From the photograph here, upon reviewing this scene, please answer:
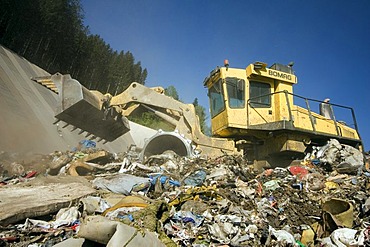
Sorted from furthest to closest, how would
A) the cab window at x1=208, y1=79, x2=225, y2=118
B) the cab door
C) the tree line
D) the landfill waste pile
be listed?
1. the tree line
2. the cab window at x1=208, y1=79, x2=225, y2=118
3. the cab door
4. the landfill waste pile

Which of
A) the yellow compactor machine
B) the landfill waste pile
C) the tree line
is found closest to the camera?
the landfill waste pile

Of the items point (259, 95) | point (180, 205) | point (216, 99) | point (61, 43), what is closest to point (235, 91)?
point (216, 99)

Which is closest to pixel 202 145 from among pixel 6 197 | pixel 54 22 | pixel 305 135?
pixel 305 135

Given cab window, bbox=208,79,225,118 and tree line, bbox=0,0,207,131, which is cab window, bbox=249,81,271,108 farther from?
tree line, bbox=0,0,207,131

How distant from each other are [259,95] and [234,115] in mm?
962

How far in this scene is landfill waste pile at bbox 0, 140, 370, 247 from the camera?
2.96m

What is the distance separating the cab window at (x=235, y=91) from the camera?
288 inches

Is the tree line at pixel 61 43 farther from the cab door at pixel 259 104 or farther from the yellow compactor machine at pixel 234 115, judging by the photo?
the cab door at pixel 259 104

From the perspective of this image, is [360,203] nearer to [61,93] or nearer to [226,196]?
[226,196]

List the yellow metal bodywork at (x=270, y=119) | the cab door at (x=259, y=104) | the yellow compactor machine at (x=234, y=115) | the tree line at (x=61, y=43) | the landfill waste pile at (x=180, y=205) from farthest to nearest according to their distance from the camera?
the tree line at (x=61, y=43) → the cab door at (x=259, y=104) → the yellow metal bodywork at (x=270, y=119) → the yellow compactor machine at (x=234, y=115) → the landfill waste pile at (x=180, y=205)

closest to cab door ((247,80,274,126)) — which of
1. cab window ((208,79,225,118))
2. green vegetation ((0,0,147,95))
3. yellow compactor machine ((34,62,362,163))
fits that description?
yellow compactor machine ((34,62,362,163))

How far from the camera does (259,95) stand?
25.0ft

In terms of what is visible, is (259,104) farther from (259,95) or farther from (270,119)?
(270,119)

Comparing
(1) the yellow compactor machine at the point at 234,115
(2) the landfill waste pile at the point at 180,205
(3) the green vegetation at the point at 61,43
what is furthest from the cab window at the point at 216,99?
(3) the green vegetation at the point at 61,43
